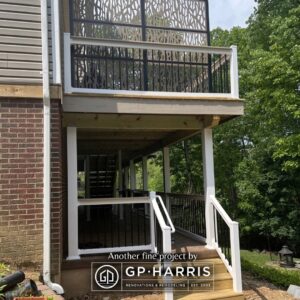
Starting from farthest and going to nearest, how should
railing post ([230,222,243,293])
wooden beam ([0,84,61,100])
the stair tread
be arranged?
1. railing post ([230,222,243,293])
2. the stair tread
3. wooden beam ([0,84,61,100])

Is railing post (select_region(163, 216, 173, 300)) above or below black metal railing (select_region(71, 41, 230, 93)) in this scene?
below

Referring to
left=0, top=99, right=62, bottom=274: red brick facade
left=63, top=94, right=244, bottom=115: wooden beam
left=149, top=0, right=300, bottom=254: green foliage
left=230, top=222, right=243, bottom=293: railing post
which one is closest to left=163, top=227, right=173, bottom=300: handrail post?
left=230, top=222, right=243, bottom=293: railing post

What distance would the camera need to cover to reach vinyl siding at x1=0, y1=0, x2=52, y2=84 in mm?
4633

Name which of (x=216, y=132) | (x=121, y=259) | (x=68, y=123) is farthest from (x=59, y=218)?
(x=216, y=132)

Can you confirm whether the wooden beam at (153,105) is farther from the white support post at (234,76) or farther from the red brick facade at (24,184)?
the red brick facade at (24,184)

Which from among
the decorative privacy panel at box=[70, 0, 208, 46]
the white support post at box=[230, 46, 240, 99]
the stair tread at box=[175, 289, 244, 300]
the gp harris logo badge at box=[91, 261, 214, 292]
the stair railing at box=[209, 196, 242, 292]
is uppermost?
the decorative privacy panel at box=[70, 0, 208, 46]

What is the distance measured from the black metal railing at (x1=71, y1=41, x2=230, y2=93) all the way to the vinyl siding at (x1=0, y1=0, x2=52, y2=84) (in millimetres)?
1152

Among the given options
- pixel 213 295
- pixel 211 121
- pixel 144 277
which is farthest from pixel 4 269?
pixel 211 121

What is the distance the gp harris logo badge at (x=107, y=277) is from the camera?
201 inches

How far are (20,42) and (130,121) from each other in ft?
6.93

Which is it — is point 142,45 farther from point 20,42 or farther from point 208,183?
point 208,183

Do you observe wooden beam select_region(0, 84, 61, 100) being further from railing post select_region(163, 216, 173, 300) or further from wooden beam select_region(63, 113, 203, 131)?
railing post select_region(163, 216, 173, 300)

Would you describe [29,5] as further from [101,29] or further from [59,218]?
[59,218]

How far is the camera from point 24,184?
4562 mm
